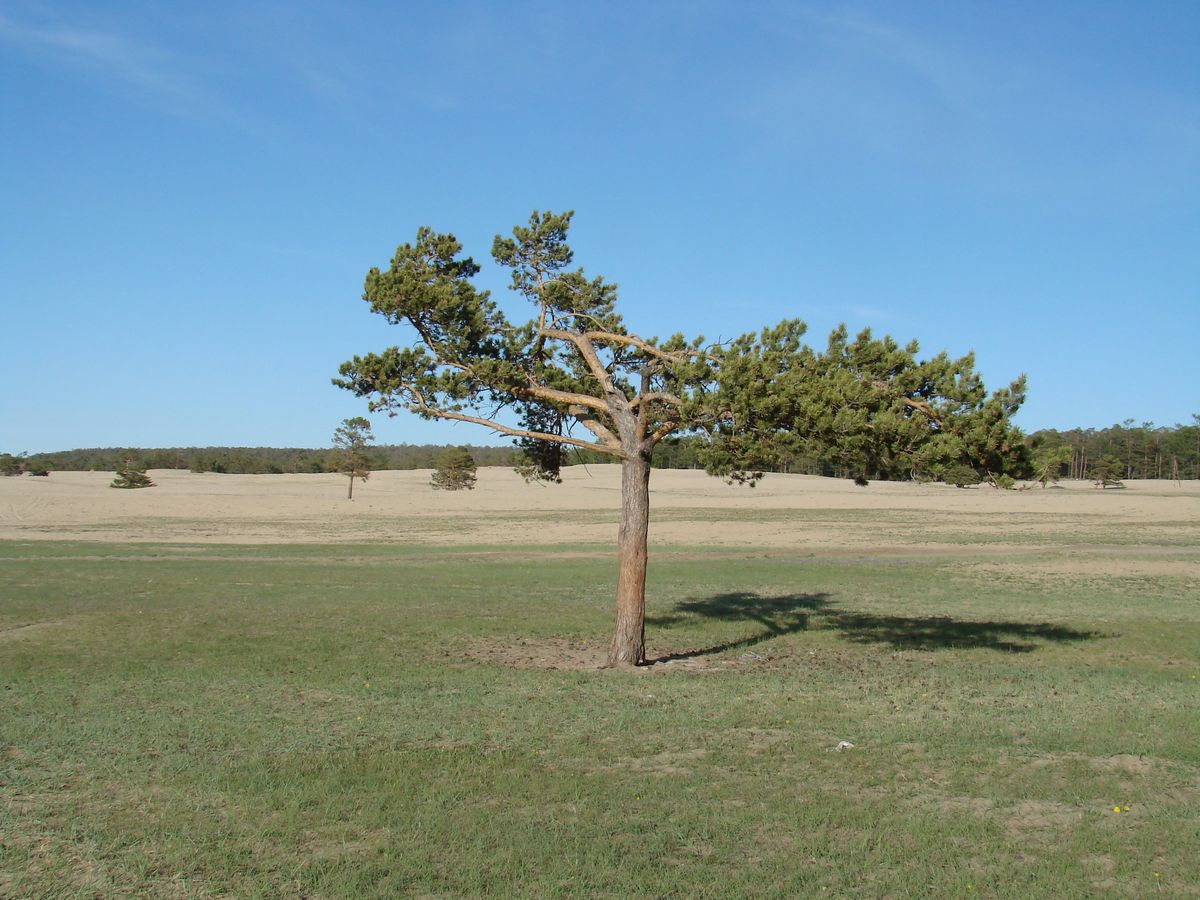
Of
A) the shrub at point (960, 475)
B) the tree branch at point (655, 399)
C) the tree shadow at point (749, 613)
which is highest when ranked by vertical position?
the tree branch at point (655, 399)

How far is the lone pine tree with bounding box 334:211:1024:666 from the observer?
1227 centimetres

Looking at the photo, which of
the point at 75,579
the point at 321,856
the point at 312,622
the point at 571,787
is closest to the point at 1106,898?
the point at 571,787

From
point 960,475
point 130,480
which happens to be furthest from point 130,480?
point 960,475

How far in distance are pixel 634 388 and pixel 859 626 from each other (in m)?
7.96

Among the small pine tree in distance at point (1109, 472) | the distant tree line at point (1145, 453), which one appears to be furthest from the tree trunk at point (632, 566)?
the distant tree line at point (1145, 453)

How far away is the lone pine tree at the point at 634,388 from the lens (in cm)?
1227

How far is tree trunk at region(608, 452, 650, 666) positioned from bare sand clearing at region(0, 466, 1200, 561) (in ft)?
77.2

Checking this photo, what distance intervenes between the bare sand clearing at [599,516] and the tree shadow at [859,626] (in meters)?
14.7

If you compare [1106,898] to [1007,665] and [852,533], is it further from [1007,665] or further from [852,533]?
[852,533]

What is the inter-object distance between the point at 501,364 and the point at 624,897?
934 centimetres

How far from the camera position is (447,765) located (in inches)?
356

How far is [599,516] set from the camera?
61156 mm

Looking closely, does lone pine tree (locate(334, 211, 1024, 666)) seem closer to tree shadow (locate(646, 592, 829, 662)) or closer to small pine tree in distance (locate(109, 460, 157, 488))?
tree shadow (locate(646, 592, 829, 662))

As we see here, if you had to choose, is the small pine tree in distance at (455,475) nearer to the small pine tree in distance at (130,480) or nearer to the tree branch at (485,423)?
the small pine tree in distance at (130,480)
